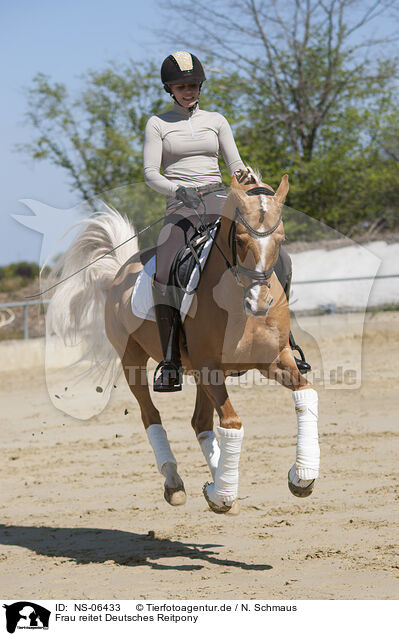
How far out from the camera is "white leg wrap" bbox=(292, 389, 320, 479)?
464cm

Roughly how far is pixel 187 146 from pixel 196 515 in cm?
304

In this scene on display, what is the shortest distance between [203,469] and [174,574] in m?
2.92

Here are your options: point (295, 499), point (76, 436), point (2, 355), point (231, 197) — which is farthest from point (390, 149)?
point (231, 197)

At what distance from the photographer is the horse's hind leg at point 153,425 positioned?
5.56 m

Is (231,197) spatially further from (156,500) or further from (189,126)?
(156,500)

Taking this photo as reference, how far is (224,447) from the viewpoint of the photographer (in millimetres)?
4750

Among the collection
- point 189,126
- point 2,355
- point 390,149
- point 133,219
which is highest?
point 390,149

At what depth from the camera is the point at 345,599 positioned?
4223mm

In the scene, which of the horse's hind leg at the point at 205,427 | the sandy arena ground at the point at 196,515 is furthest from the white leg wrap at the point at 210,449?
the sandy arena ground at the point at 196,515

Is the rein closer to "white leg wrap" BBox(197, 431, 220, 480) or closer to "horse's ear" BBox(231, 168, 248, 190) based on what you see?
"horse's ear" BBox(231, 168, 248, 190)

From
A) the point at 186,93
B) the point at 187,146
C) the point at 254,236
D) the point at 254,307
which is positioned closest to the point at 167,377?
the point at 254,307
